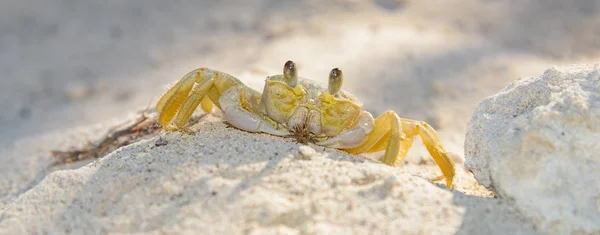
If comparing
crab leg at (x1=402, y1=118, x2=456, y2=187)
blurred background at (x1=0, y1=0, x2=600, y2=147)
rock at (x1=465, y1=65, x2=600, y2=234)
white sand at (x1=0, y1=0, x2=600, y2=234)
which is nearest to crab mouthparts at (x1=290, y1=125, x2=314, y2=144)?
white sand at (x1=0, y1=0, x2=600, y2=234)

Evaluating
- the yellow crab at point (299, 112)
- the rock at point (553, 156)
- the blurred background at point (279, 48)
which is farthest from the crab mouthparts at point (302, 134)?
the blurred background at point (279, 48)

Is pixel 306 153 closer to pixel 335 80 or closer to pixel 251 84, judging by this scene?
pixel 335 80

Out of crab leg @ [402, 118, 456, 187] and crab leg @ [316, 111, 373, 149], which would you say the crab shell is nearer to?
crab leg @ [316, 111, 373, 149]

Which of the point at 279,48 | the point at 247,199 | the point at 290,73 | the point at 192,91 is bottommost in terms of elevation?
the point at 247,199

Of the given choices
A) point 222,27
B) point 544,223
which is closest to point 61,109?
point 222,27

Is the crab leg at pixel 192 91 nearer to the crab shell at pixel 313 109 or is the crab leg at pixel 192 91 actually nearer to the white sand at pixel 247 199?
the crab shell at pixel 313 109

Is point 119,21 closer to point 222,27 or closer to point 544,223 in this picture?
point 222,27

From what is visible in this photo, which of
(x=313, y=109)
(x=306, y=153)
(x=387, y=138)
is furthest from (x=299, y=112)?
(x=306, y=153)
